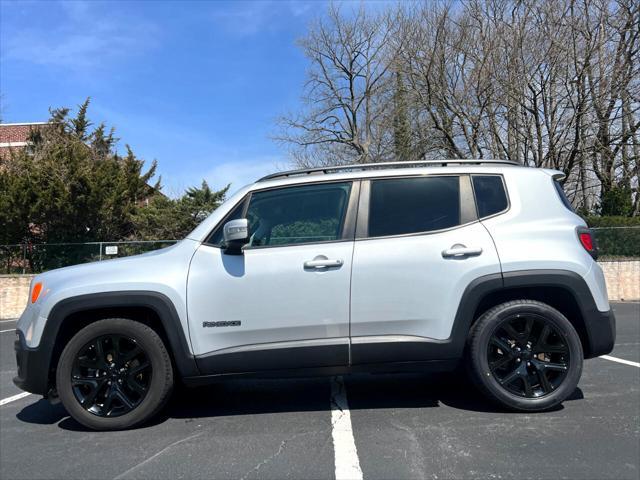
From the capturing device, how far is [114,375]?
4.16 m

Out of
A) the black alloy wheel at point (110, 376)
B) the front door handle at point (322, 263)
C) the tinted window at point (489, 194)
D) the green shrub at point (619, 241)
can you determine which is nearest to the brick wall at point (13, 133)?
the green shrub at point (619, 241)

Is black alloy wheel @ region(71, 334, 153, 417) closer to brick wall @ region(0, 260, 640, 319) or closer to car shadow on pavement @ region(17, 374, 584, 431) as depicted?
car shadow on pavement @ region(17, 374, 584, 431)

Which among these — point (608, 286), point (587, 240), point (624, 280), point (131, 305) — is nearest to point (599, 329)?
point (587, 240)

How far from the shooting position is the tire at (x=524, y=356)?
414 cm

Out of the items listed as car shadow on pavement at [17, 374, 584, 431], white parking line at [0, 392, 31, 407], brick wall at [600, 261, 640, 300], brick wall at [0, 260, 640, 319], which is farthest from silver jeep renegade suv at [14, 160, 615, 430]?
brick wall at [600, 261, 640, 300]

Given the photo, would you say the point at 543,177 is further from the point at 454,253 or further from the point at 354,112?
the point at 354,112

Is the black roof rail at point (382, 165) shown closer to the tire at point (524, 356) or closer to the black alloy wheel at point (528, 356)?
the tire at point (524, 356)

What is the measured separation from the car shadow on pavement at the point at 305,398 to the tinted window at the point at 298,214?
1.48 m

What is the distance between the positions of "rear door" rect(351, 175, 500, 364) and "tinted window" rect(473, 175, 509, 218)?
0.23 meters

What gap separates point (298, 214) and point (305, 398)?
5.64ft

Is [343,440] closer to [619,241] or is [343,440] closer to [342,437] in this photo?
[342,437]

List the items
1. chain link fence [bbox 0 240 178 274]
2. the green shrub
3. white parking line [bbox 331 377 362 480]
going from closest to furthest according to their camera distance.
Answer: white parking line [bbox 331 377 362 480]
the green shrub
chain link fence [bbox 0 240 178 274]

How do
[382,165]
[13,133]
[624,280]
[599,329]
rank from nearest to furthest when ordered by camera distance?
[599,329] < [382,165] < [624,280] < [13,133]

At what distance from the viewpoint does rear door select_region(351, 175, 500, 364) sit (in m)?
4.08
